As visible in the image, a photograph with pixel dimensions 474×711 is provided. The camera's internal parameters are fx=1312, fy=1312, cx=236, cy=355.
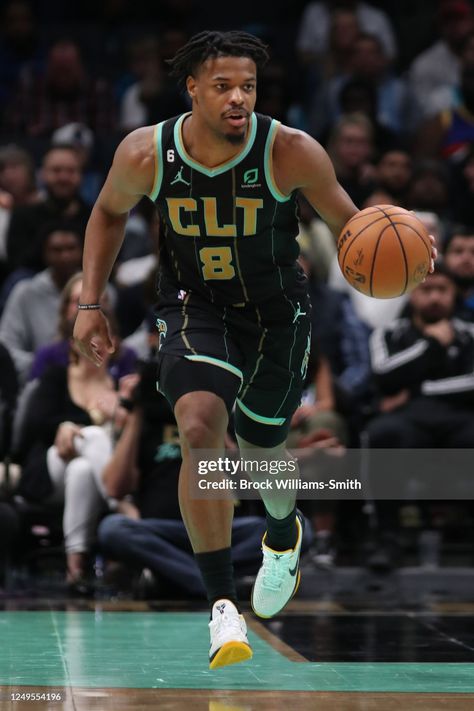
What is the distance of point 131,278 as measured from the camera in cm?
912

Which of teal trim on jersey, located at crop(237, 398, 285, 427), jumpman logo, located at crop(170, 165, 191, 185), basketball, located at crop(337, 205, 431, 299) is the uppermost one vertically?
jumpman logo, located at crop(170, 165, 191, 185)

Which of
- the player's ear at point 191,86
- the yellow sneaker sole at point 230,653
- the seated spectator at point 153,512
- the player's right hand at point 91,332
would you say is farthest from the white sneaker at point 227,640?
the seated spectator at point 153,512

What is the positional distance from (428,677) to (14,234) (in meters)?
5.66

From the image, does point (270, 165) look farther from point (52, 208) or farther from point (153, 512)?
point (52, 208)

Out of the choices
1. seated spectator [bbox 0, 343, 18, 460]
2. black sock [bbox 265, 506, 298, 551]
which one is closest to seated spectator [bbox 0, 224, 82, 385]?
seated spectator [bbox 0, 343, 18, 460]

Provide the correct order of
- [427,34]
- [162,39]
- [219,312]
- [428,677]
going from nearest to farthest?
[428,677], [219,312], [162,39], [427,34]

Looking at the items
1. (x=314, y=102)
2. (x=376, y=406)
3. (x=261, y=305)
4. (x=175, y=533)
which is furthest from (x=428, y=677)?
(x=314, y=102)

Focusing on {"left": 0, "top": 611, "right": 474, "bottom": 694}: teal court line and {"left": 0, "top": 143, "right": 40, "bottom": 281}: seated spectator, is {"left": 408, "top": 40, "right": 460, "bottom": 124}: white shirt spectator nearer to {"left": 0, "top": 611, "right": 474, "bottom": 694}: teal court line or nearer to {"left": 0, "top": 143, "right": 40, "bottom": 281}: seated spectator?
{"left": 0, "top": 143, "right": 40, "bottom": 281}: seated spectator

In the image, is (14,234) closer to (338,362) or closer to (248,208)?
(338,362)

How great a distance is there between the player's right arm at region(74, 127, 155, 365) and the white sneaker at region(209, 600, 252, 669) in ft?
3.62

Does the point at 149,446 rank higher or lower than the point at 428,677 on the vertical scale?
higher

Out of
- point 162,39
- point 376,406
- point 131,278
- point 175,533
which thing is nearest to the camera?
point 175,533

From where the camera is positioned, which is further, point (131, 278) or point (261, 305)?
point (131, 278)

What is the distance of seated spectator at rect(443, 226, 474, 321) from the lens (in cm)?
877
